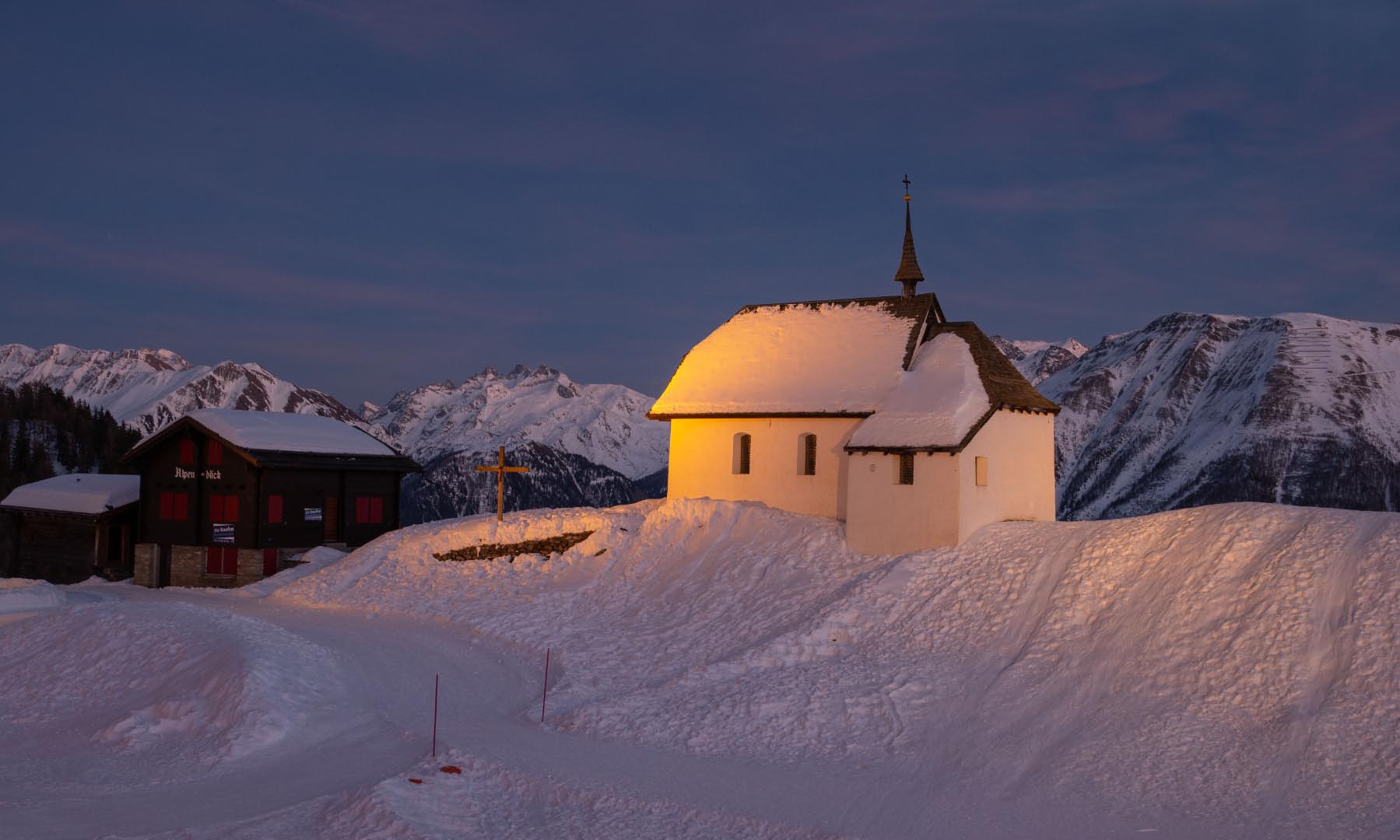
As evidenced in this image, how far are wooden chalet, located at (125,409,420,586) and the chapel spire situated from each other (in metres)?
25.0

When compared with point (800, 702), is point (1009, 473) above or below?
above

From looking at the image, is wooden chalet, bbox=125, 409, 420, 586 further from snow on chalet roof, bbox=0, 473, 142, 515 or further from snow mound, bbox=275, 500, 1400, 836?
snow mound, bbox=275, 500, 1400, 836

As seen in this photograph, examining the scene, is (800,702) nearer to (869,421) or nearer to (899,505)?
(899,505)

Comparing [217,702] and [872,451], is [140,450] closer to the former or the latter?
[217,702]

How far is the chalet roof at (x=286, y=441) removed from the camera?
149 feet

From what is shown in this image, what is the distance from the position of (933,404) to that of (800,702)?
1420 centimetres

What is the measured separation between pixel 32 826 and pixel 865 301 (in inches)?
1319

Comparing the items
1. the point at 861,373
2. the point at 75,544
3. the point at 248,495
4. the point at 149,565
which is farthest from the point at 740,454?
the point at 75,544

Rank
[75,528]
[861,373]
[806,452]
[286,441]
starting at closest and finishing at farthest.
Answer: [806,452] → [861,373] → [286,441] → [75,528]

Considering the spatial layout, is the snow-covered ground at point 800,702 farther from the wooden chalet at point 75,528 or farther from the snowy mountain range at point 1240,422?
the snowy mountain range at point 1240,422

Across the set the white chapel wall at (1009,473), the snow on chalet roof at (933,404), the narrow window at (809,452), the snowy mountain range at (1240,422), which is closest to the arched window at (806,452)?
the narrow window at (809,452)

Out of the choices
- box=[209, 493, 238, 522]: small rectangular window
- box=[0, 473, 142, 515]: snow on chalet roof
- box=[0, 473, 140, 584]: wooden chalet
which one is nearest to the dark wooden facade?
box=[0, 473, 140, 584]: wooden chalet

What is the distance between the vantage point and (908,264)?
4162 centimetres

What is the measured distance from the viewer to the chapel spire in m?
41.5
